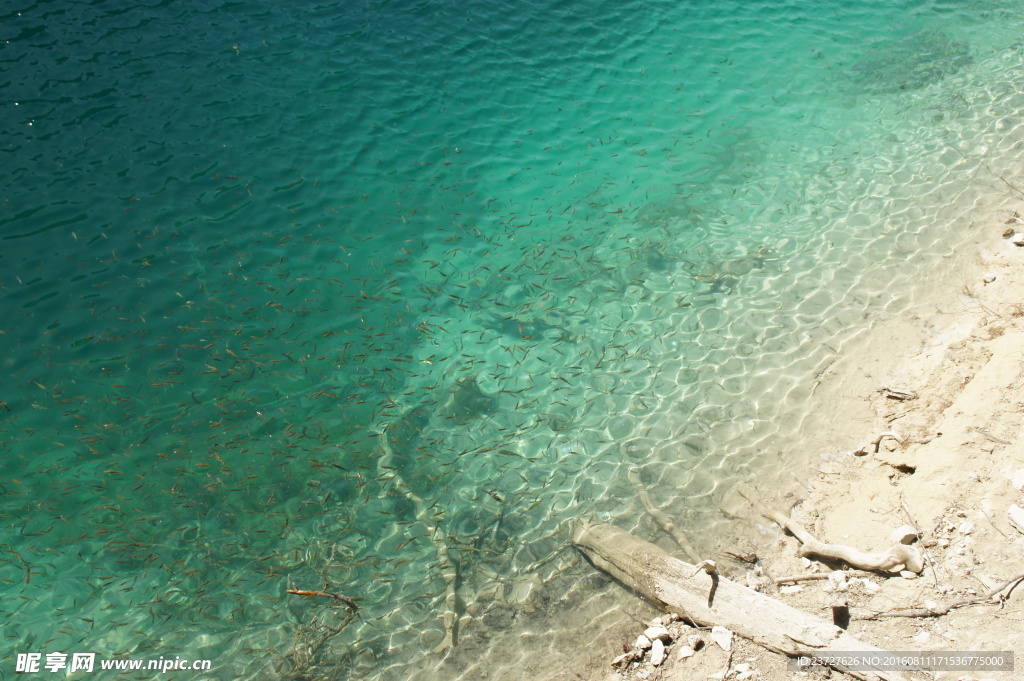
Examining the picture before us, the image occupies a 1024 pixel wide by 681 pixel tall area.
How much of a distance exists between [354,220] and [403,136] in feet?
8.70

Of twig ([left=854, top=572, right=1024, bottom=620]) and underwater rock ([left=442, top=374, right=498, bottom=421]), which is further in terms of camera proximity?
underwater rock ([left=442, top=374, right=498, bottom=421])

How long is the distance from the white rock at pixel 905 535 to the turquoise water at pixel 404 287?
1568 millimetres

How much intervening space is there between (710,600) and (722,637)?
31 centimetres

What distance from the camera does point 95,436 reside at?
7605mm

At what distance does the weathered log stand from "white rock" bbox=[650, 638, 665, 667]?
326 millimetres

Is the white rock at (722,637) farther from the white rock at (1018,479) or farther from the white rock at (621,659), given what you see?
the white rock at (1018,479)

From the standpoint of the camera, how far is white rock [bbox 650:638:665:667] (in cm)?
526

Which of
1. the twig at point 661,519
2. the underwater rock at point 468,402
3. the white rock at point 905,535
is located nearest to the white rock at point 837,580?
the white rock at point 905,535

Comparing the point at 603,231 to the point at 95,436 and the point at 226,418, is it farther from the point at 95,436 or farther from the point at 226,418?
the point at 95,436

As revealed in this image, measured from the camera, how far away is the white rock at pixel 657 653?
5.26 m

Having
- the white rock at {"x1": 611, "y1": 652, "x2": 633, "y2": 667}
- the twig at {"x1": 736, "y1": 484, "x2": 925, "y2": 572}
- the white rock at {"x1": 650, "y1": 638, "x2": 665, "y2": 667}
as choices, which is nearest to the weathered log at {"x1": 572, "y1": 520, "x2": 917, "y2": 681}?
the white rock at {"x1": 650, "y1": 638, "x2": 665, "y2": 667}

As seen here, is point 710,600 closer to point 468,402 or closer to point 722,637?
point 722,637

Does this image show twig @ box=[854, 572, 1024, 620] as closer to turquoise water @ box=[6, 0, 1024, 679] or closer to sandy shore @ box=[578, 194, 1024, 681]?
sandy shore @ box=[578, 194, 1024, 681]

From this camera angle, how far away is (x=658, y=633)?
5449 mm
